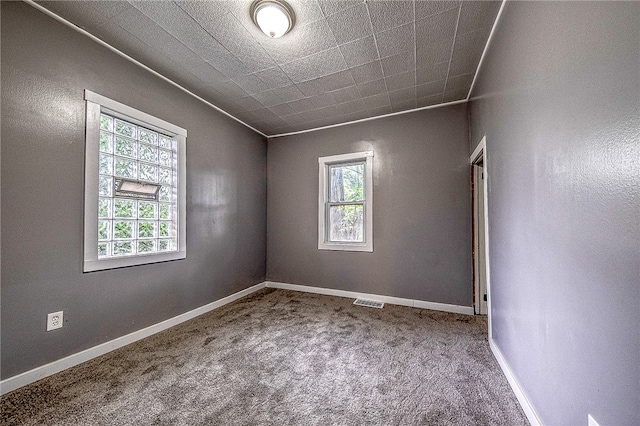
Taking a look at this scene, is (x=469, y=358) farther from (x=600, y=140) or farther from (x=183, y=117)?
(x=183, y=117)

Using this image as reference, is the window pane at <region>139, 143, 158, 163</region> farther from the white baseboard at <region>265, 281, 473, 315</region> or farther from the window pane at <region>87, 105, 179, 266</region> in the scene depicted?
the white baseboard at <region>265, 281, 473, 315</region>

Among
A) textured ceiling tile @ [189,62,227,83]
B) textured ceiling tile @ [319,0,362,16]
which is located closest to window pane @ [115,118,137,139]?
textured ceiling tile @ [189,62,227,83]

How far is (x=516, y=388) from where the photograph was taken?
1672mm

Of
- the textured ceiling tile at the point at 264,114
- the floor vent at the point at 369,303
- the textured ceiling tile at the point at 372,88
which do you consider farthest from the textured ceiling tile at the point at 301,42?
the floor vent at the point at 369,303

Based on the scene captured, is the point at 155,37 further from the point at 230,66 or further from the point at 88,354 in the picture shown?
the point at 88,354

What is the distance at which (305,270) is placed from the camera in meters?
4.20

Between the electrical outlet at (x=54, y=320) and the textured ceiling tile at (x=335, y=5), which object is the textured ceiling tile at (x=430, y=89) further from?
the electrical outlet at (x=54, y=320)

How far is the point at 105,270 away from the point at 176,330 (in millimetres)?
977

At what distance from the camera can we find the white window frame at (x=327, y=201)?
377cm

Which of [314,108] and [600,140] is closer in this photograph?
[600,140]

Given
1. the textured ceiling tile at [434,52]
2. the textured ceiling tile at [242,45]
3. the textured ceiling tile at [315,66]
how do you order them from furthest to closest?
the textured ceiling tile at [315,66], the textured ceiling tile at [434,52], the textured ceiling tile at [242,45]

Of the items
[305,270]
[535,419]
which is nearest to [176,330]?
[305,270]

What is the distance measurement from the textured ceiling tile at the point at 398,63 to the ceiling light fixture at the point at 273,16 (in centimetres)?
103

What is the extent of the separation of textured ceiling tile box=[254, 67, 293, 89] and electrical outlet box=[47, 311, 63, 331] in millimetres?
2776
